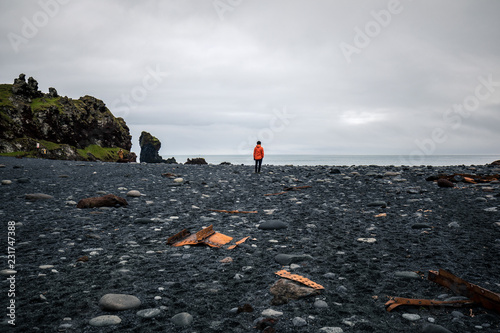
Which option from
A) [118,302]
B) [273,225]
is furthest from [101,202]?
[118,302]

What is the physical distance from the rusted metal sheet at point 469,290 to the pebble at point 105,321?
3578mm

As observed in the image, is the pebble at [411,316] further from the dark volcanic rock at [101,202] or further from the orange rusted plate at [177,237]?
the dark volcanic rock at [101,202]

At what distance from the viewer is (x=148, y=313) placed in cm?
279

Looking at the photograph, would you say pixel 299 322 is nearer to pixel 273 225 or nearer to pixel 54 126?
pixel 273 225

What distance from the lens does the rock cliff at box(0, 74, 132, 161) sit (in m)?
32.9

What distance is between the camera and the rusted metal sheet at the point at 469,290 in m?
2.66

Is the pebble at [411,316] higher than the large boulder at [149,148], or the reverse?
the large boulder at [149,148]

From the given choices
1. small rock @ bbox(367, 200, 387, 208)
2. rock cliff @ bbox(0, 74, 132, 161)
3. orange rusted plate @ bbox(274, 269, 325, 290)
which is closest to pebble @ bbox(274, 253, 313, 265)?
orange rusted plate @ bbox(274, 269, 325, 290)

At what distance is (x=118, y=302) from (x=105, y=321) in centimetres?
28

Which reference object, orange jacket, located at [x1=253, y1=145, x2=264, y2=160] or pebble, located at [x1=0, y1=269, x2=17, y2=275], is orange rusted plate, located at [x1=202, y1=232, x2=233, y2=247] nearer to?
pebble, located at [x1=0, y1=269, x2=17, y2=275]

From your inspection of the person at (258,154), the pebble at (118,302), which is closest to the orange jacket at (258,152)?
the person at (258,154)

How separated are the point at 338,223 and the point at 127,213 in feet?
17.1

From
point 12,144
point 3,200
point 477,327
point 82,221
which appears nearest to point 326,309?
point 477,327

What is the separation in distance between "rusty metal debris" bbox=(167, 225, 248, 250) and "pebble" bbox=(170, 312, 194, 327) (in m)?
2.06
